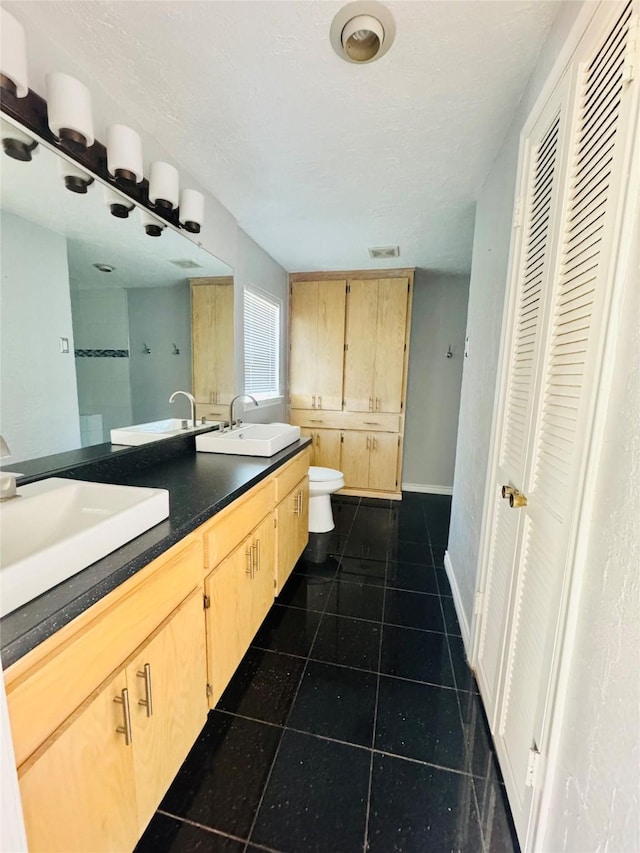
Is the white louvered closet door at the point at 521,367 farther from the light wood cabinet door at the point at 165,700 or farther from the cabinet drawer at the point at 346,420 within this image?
the cabinet drawer at the point at 346,420

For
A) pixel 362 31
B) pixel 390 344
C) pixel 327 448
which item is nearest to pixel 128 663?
pixel 362 31

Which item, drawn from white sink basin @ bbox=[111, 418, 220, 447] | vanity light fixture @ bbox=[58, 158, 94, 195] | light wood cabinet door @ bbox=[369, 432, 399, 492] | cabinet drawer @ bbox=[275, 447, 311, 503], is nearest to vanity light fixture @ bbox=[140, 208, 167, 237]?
Result: vanity light fixture @ bbox=[58, 158, 94, 195]

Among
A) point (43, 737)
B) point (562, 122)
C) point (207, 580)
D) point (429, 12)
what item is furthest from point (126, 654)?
point (429, 12)

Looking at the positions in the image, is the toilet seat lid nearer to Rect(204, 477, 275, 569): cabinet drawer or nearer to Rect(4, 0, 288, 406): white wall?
Rect(4, 0, 288, 406): white wall

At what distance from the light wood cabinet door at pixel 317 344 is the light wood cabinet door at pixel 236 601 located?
2.13 metres

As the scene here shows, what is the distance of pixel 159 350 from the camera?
1.73 m

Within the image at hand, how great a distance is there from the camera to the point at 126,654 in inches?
31.2

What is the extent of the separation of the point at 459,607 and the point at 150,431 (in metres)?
1.88

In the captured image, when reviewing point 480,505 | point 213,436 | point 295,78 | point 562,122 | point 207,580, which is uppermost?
point 295,78

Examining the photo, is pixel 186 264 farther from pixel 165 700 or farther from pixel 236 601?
pixel 165 700

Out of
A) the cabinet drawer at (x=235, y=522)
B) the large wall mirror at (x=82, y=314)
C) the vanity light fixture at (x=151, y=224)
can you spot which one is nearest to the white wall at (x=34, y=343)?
the large wall mirror at (x=82, y=314)

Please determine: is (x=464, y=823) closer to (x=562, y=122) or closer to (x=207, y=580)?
(x=207, y=580)

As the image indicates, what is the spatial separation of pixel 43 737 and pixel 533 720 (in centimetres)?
113

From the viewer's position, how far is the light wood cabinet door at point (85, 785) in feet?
1.98
